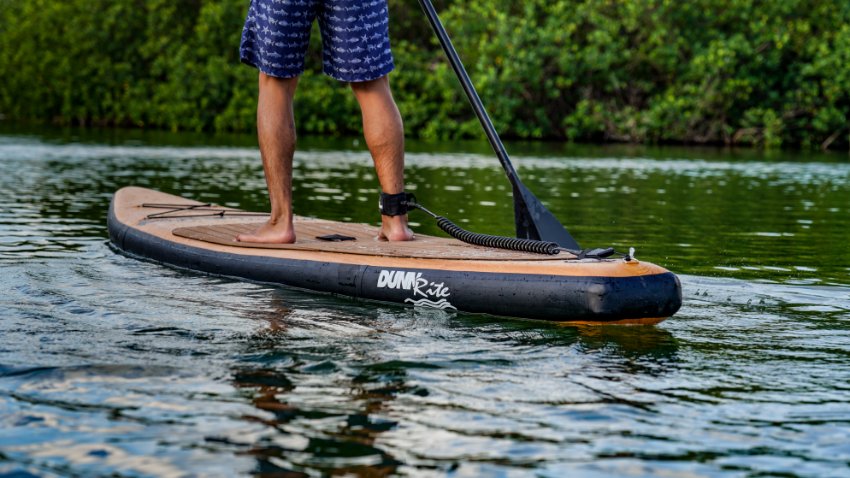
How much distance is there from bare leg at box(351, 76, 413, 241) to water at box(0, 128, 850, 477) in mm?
725

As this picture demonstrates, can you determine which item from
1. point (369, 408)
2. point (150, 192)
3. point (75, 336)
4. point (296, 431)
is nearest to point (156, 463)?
point (296, 431)

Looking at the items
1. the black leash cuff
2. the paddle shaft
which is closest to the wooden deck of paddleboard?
the black leash cuff

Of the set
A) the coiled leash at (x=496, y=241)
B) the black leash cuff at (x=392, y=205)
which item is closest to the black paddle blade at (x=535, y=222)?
the coiled leash at (x=496, y=241)

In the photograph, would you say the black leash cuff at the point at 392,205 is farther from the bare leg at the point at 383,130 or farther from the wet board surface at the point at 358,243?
the wet board surface at the point at 358,243

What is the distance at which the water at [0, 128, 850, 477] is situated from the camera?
9.45ft

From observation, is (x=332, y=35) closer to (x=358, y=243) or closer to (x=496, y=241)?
(x=358, y=243)

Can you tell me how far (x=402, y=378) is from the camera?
11.9ft

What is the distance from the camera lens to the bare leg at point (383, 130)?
555 centimetres

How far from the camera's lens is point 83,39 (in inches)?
1419

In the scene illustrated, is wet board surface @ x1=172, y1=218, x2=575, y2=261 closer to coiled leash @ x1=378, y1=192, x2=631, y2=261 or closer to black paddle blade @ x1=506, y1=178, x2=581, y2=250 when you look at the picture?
coiled leash @ x1=378, y1=192, x2=631, y2=261

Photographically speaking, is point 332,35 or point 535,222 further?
point 332,35

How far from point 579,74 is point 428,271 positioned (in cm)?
2524

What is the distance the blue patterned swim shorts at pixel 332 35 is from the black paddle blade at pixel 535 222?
865 millimetres

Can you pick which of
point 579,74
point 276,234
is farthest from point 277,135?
point 579,74
